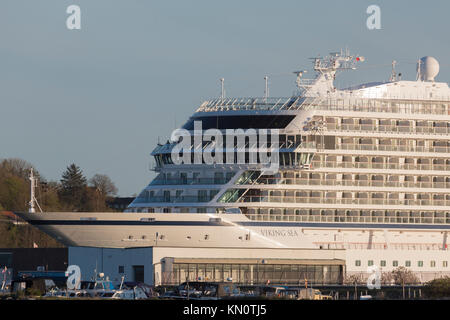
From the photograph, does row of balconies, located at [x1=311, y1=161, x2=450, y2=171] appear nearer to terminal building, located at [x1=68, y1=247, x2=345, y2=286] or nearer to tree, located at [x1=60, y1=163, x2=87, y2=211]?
terminal building, located at [x1=68, y1=247, x2=345, y2=286]

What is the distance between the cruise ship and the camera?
72.0 metres

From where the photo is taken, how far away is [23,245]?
121 meters

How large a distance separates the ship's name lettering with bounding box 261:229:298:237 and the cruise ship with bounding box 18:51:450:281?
0.19 ft

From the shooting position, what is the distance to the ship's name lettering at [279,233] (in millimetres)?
72412

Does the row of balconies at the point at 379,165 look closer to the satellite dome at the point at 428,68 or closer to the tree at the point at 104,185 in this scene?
the satellite dome at the point at 428,68

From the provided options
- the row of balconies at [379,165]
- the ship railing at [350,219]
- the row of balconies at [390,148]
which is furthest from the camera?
the row of balconies at [390,148]

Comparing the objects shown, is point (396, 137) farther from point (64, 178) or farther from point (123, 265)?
point (64, 178)

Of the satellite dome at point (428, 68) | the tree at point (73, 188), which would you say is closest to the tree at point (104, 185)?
the tree at point (73, 188)

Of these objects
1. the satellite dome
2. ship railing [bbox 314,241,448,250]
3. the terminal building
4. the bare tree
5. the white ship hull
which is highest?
the satellite dome

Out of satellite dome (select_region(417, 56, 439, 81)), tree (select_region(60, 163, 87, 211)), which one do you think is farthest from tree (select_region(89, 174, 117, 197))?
satellite dome (select_region(417, 56, 439, 81))

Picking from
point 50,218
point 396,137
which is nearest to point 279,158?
point 396,137

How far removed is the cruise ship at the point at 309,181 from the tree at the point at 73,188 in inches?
2275

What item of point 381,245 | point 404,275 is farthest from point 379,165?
point 404,275
